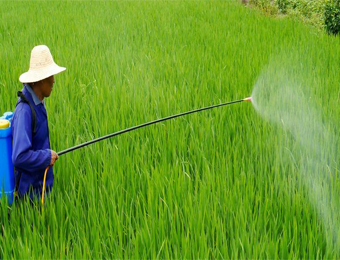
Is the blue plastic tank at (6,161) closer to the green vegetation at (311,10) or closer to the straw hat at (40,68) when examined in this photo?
the straw hat at (40,68)

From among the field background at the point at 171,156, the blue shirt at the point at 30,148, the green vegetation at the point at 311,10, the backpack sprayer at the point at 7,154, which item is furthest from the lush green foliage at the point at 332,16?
the blue shirt at the point at 30,148

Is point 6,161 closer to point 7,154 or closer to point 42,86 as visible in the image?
point 7,154

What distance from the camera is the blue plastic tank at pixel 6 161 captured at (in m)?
1.74

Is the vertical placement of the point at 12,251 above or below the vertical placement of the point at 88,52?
below

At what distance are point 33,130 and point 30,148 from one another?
0.10 metres

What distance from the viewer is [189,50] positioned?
4891 mm

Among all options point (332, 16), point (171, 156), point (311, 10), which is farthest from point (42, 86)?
point (311, 10)

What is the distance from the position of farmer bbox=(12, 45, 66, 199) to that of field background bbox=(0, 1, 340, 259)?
11cm

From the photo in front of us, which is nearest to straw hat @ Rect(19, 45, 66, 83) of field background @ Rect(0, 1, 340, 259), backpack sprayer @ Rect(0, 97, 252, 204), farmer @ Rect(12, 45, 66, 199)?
farmer @ Rect(12, 45, 66, 199)

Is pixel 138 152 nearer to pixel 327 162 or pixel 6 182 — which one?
pixel 6 182

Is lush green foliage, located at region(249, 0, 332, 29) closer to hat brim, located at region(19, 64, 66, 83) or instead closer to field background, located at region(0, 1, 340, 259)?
field background, located at region(0, 1, 340, 259)

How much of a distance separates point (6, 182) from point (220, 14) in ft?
20.7

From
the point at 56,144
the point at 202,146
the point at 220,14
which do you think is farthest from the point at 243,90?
the point at 220,14

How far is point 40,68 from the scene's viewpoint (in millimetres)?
1792
